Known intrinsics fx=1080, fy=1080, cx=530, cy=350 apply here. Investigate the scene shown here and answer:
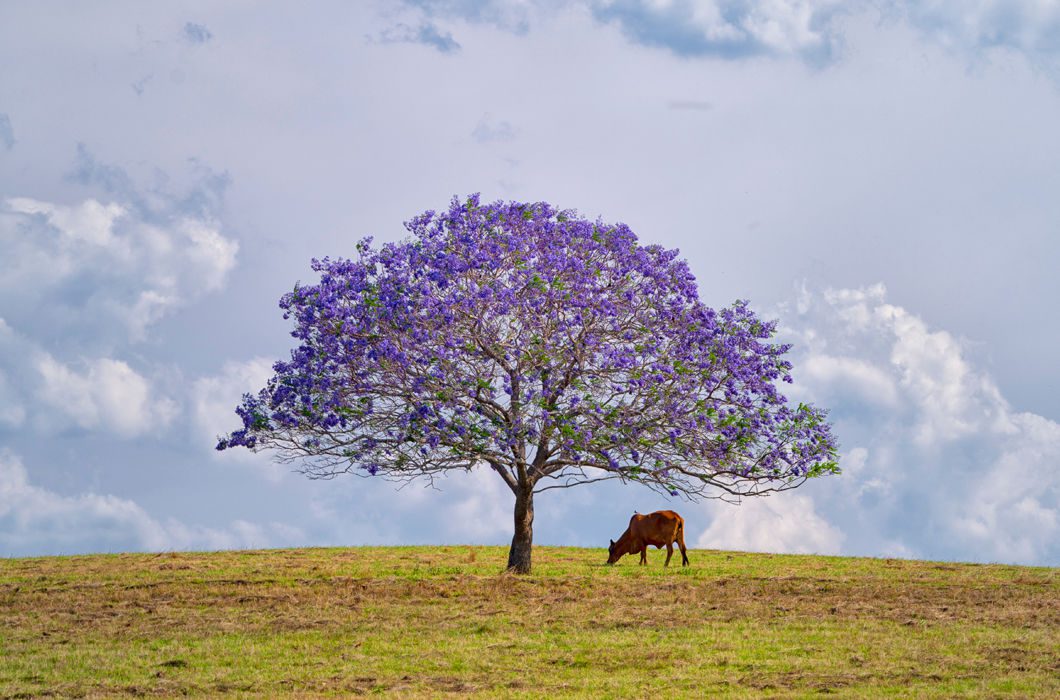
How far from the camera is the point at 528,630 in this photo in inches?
862

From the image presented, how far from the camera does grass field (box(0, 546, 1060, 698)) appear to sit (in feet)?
57.4

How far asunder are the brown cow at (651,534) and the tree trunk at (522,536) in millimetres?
4727

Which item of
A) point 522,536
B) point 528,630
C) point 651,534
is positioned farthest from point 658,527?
point 528,630

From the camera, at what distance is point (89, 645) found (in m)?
21.3

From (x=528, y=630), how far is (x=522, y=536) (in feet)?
26.7

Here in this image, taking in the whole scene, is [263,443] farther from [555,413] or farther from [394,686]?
[394,686]

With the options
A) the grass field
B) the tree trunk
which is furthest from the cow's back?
the tree trunk

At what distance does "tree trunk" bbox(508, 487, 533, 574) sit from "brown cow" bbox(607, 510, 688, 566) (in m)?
4.73

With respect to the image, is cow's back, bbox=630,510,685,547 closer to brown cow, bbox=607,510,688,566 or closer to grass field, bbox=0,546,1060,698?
brown cow, bbox=607,510,688,566

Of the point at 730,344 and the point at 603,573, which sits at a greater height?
the point at 730,344

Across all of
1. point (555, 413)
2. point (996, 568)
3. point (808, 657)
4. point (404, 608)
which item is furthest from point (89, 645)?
point (996, 568)

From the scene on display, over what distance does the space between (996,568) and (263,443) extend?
22545 millimetres

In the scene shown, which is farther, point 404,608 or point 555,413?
point 555,413

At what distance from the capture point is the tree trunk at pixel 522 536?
97.8ft
